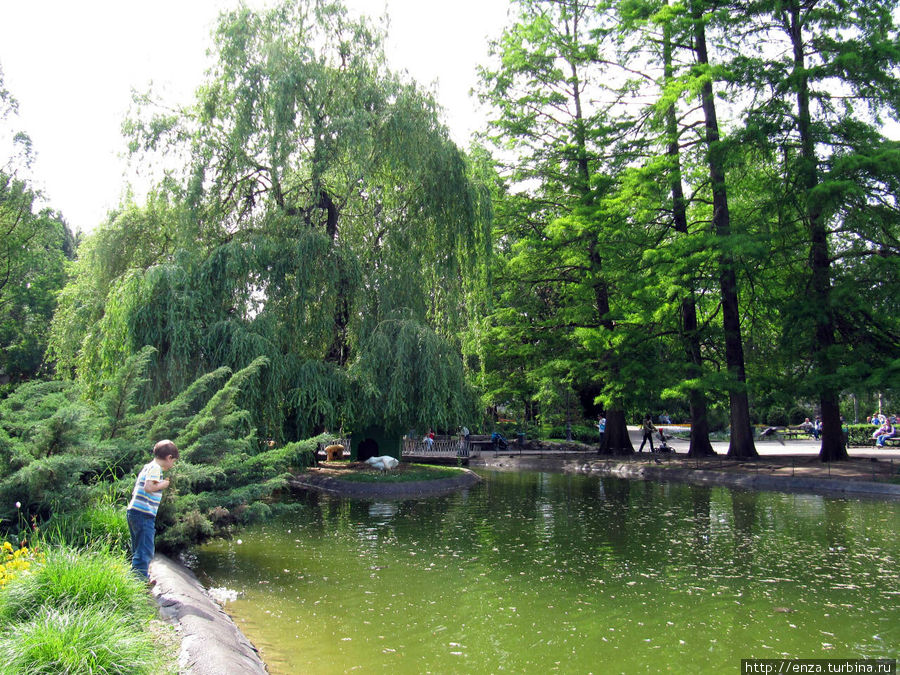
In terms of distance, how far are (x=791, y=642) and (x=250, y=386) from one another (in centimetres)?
1160

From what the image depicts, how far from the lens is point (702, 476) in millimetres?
19438

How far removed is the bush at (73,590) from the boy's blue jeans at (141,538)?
2.67 feet

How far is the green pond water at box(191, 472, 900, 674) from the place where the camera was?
19.2 ft

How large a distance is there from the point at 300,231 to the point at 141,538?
448 inches

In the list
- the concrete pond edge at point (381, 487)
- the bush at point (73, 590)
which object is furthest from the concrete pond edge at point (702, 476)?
the bush at point (73, 590)

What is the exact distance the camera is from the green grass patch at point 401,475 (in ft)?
58.6

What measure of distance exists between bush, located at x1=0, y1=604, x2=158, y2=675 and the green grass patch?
1337 centimetres

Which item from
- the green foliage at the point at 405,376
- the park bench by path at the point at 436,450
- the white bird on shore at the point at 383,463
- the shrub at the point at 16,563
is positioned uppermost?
the green foliage at the point at 405,376

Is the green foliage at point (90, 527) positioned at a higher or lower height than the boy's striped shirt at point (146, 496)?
lower

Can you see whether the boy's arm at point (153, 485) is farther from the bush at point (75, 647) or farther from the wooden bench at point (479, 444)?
the wooden bench at point (479, 444)

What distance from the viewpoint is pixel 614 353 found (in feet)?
77.1

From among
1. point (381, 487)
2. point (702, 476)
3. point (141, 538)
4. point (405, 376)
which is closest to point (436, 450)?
point (381, 487)

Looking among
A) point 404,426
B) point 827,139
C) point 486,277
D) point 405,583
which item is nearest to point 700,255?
point 827,139

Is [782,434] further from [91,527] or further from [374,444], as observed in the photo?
[91,527]
